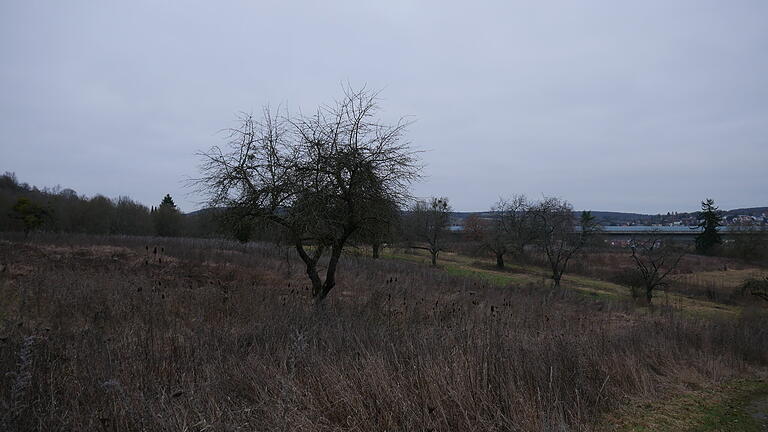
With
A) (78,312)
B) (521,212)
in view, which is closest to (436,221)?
(521,212)

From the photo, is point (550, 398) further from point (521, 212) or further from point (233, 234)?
point (521, 212)

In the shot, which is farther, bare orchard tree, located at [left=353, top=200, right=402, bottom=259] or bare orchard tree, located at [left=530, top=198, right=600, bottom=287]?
bare orchard tree, located at [left=530, top=198, right=600, bottom=287]

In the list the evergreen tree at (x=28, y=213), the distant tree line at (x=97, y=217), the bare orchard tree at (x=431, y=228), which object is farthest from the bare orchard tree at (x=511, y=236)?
the evergreen tree at (x=28, y=213)

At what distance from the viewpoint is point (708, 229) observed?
62.8 meters

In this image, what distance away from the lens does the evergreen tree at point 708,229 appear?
62000mm

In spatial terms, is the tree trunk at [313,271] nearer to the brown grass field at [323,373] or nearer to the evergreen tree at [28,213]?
the brown grass field at [323,373]

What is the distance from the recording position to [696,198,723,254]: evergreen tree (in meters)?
62.0

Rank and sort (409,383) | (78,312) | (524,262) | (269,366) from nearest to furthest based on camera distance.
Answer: (409,383) → (269,366) → (78,312) → (524,262)

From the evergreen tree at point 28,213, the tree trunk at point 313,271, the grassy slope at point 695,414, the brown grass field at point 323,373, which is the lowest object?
the grassy slope at point 695,414

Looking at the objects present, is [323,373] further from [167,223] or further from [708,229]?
[708,229]

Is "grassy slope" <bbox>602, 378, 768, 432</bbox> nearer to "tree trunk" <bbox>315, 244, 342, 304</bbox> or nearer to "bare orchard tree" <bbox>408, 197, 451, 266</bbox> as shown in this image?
"tree trunk" <bbox>315, 244, 342, 304</bbox>

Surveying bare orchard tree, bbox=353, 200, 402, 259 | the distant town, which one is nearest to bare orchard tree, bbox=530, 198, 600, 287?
the distant town

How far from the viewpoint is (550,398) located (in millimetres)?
3955

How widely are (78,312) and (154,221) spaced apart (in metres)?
48.5
